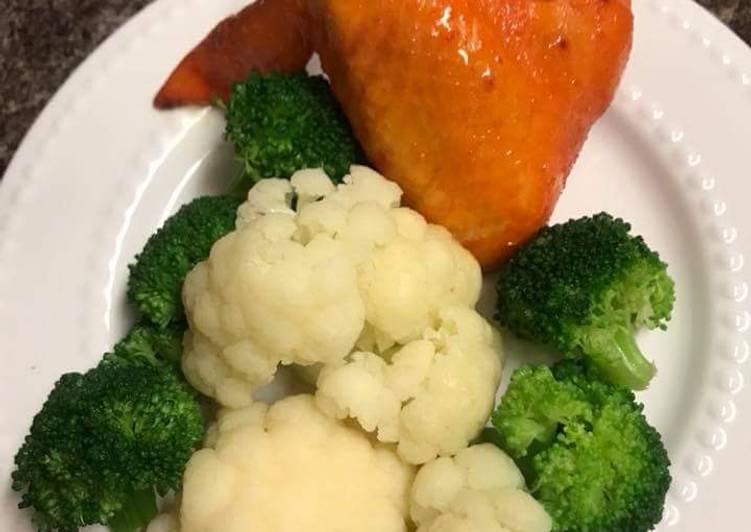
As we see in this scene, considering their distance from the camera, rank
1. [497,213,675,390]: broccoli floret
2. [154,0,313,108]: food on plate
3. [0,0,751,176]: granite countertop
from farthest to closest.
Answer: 1. [0,0,751,176]: granite countertop
2. [154,0,313,108]: food on plate
3. [497,213,675,390]: broccoli floret

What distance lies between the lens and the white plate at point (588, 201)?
4.30ft

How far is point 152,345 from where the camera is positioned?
131 centimetres

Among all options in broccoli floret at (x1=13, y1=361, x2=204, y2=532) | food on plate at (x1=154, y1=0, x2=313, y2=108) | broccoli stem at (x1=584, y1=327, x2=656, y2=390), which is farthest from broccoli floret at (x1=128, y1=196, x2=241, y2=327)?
broccoli stem at (x1=584, y1=327, x2=656, y2=390)

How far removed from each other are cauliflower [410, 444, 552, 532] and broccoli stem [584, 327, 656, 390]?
0.19 meters

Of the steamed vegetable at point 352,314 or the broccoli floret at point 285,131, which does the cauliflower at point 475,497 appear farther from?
the broccoli floret at point 285,131

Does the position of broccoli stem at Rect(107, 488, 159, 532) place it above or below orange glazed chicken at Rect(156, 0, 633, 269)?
below

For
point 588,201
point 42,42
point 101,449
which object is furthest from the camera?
point 42,42

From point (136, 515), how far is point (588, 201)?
812 millimetres

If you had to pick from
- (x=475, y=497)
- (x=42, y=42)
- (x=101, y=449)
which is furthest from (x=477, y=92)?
(x=42, y=42)

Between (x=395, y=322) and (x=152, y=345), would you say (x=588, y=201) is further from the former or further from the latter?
(x=152, y=345)

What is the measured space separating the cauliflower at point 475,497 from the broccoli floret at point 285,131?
44cm

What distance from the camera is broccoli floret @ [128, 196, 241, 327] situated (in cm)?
130

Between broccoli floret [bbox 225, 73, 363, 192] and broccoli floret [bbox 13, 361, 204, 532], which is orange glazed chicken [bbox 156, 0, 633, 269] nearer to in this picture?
broccoli floret [bbox 225, 73, 363, 192]

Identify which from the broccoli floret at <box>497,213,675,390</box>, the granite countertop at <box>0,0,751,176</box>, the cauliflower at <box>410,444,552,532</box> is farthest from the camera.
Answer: the granite countertop at <box>0,0,751,176</box>
